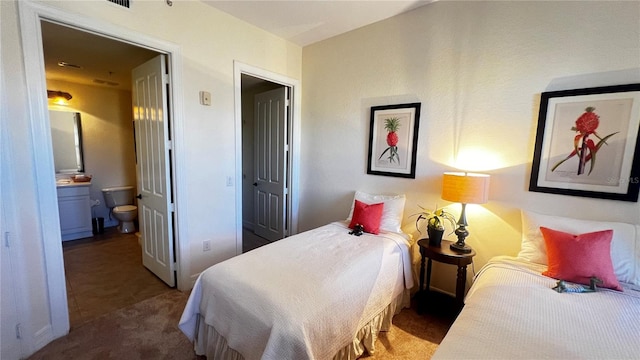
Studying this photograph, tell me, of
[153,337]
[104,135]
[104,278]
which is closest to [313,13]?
[153,337]

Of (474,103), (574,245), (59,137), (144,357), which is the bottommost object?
(144,357)

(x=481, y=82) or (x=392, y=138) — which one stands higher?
(x=481, y=82)

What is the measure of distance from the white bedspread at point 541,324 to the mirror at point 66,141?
18.5ft

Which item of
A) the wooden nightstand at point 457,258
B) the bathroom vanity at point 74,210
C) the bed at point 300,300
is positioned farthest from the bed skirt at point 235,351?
the bathroom vanity at point 74,210

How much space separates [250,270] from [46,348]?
1.60 metres

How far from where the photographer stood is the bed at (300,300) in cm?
128

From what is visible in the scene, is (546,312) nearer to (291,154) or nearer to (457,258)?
(457,258)

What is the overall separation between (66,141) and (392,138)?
5.08 meters

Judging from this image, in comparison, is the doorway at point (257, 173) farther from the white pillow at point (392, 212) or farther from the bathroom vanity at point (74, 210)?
the bathroom vanity at point (74, 210)

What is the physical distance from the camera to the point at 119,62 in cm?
317

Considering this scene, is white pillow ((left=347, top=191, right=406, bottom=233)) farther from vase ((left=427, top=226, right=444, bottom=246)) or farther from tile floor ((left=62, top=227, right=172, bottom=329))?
tile floor ((left=62, top=227, right=172, bottom=329))

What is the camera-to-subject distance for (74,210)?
12.6 ft

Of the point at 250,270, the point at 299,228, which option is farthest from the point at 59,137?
the point at 250,270

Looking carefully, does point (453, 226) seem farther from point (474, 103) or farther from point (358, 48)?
point (358, 48)
